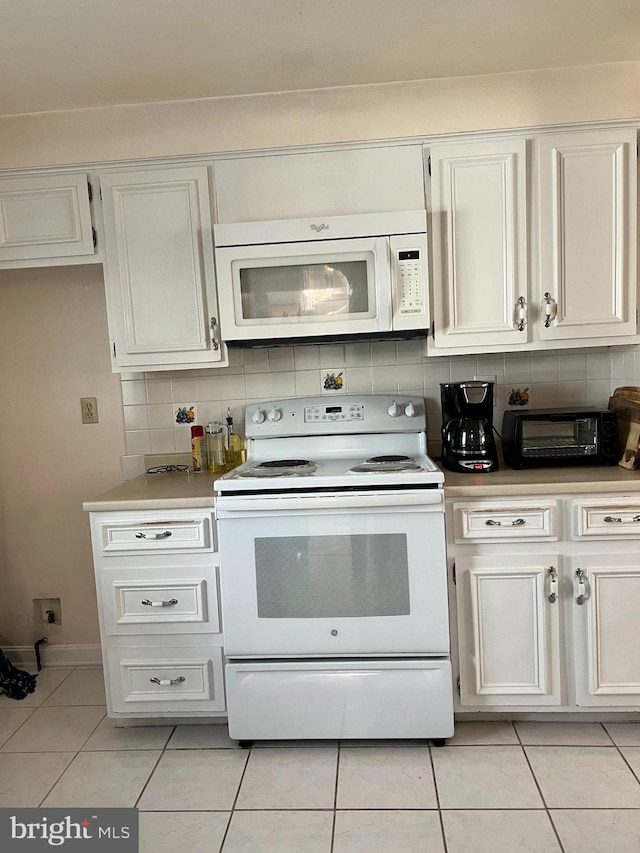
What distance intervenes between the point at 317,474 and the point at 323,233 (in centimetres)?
84

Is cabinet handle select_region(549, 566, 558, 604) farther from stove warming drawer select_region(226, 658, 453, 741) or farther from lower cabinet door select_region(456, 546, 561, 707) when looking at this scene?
stove warming drawer select_region(226, 658, 453, 741)

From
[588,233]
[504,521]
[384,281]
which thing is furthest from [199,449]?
[588,233]

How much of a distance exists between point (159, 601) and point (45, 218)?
1459mm

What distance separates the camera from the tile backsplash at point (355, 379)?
8.59 feet

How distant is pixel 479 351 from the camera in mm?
2334

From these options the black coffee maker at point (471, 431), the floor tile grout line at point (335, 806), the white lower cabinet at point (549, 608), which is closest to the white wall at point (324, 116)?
the black coffee maker at point (471, 431)

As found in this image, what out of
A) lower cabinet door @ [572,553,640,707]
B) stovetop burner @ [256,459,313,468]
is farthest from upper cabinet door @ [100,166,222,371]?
lower cabinet door @ [572,553,640,707]

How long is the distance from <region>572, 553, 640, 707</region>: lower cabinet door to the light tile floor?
176 mm

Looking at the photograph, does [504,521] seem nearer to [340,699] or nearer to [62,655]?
[340,699]

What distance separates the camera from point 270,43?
2.01 m

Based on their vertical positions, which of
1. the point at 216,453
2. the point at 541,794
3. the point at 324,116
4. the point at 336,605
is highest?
the point at 324,116

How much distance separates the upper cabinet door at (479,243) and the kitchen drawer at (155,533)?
1070mm

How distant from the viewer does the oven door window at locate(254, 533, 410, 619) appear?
2.08 meters

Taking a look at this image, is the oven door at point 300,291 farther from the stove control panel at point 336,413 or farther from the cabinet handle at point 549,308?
the cabinet handle at point 549,308
